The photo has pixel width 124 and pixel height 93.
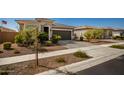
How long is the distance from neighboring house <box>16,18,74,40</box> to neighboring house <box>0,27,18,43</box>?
511 millimetres

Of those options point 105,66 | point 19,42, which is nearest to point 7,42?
point 19,42

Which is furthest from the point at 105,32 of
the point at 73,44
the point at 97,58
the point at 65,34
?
the point at 65,34

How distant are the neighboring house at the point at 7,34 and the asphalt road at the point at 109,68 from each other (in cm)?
385

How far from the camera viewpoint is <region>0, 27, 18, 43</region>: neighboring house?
316 inches

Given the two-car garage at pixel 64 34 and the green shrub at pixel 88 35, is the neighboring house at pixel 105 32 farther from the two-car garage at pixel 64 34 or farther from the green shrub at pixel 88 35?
the two-car garage at pixel 64 34

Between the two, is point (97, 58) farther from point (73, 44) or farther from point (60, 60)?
point (60, 60)

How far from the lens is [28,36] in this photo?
27.0ft

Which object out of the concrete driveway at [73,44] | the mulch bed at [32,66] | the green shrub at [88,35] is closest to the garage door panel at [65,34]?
the concrete driveway at [73,44]

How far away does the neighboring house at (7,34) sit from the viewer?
802 centimetres

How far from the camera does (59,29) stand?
359 inches

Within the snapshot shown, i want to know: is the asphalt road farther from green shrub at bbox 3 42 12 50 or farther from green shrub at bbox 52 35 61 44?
green shrub at bbox 3 42 12 50
